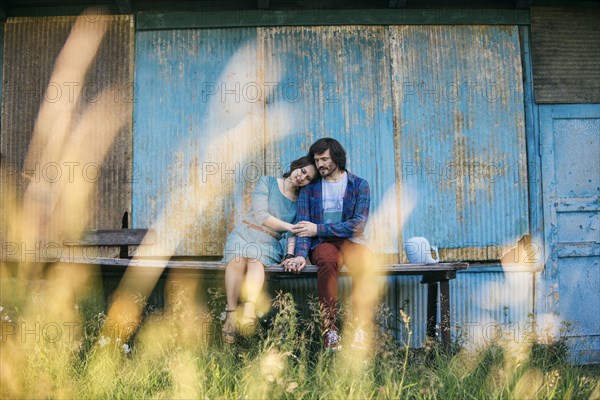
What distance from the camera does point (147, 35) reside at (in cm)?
586

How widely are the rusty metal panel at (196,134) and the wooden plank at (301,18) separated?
9 cm

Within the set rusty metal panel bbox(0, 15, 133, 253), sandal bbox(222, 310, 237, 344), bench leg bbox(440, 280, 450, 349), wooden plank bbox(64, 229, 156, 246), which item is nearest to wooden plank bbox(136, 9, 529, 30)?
rusty metal panel bbox(0, 15, 133, 253)

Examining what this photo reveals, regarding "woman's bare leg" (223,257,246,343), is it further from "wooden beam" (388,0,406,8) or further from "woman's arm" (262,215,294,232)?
"wooden beam" (388,0,406,8)

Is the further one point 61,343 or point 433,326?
point 433,326

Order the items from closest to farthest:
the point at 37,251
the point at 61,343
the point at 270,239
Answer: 1. the point at 61,343
2. the point at 270,239
3. the point at 37,251

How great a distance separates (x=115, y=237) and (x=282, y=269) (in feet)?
5.82

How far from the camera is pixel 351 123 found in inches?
229

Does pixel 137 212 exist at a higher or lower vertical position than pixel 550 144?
lower

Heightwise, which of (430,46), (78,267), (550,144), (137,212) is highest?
(430,46)

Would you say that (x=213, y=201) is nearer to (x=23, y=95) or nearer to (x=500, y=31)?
(x=23, y=95)

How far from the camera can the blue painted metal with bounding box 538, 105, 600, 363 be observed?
5820mm

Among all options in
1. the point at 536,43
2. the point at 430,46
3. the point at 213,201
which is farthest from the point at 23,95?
the point at 536,43

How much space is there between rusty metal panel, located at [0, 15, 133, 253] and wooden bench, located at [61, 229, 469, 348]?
151 mm

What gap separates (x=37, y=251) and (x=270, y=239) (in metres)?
2.24
